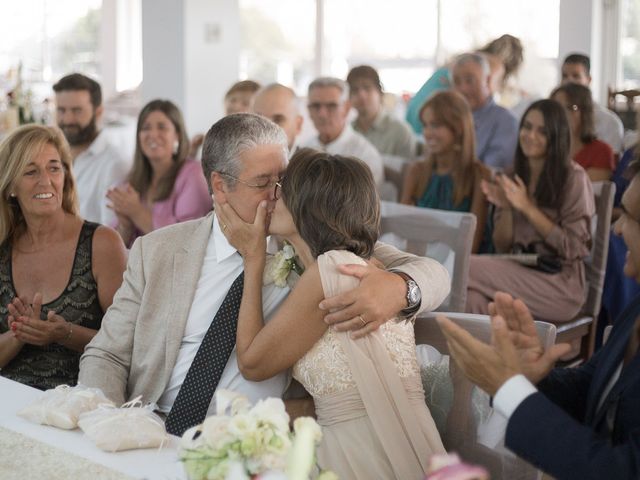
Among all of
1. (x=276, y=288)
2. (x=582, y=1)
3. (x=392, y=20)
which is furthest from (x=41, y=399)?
(x=392, y=20)

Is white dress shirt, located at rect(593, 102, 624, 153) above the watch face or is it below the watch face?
above

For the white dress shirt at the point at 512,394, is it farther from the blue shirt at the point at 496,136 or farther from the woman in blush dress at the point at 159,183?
the blue shirt at the point at 496,136

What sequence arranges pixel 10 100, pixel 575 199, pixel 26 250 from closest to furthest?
pixel 26 250, pixel 575 199, pixel 10 100

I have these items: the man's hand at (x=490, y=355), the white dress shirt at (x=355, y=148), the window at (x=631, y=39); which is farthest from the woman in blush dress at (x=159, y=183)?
the window at (x=631, y=39)

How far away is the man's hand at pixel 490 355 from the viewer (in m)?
1.47

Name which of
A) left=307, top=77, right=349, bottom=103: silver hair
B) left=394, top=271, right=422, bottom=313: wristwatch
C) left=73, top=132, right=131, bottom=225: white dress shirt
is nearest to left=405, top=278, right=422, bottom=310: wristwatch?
left=394, top=271, right=422, bottom=313: wristwatch

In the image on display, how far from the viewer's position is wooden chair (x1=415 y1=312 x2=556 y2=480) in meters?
1.83

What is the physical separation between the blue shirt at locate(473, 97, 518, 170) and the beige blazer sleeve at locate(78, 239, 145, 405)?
2947mm

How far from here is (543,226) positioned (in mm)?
3621

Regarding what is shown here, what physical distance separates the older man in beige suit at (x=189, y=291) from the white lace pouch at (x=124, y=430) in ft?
1.82

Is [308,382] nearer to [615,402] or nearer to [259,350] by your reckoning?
[259,350]

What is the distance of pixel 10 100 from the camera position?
18.4 ft

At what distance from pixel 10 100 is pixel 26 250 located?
323 centimetres

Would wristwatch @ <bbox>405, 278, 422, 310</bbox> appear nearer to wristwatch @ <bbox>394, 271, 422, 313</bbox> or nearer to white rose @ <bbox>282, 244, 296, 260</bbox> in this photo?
wristwatch @ <bbox>394, 271, 422, 313</bbox>
